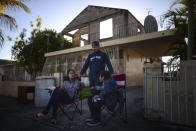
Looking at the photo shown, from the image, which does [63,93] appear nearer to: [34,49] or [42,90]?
[42,90]

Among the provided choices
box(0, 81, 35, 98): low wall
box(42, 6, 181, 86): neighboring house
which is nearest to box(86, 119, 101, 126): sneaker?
box(42, 6, 181, 86): neighboring house

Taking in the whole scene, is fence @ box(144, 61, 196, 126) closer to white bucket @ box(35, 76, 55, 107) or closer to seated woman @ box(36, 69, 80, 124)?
seated woman @ box(36, 69, 80, 124)

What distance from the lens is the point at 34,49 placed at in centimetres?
1104

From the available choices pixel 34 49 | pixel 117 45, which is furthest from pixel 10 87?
pixel 117 45

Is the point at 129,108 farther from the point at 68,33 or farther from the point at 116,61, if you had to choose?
the point at 68,33

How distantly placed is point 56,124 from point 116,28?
29.1 ft

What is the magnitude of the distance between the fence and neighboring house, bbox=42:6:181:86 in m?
3.84

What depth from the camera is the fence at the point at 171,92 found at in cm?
300

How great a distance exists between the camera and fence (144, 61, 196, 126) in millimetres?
2996

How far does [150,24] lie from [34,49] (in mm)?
9095

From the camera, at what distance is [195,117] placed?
2889 mm

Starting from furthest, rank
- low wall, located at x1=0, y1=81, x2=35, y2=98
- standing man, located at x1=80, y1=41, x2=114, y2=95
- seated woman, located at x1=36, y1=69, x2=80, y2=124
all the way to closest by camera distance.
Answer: low wall, located at x1=0, y1=81, x2=35, y2=98, standing man, located at x1=80, y1=41, x2=114, y2=95, seated woman, located at x1=36, y1=69, x2=80, y2=124

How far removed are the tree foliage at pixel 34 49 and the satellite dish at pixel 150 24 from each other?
24.8 feet

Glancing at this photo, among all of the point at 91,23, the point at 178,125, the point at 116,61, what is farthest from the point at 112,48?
the point at 178,125
